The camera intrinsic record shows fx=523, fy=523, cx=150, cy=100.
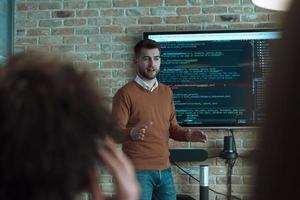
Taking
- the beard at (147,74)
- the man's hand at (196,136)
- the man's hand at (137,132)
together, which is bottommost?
the man's hand at (196,136)

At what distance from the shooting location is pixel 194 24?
13.3ft

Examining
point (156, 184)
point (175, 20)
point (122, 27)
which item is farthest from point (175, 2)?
point (156, 184)

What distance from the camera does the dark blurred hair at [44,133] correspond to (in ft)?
1.75

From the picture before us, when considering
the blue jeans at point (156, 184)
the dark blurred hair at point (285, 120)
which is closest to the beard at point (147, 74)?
the blue jeans at point (156, 184)

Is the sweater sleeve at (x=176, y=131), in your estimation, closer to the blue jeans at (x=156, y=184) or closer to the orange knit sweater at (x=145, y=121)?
the orange knit sweater at (x=145, y=121)

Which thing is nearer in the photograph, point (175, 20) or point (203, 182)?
point (203, 182)

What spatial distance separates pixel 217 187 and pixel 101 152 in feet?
11.6

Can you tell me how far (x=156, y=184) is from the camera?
10.7ft

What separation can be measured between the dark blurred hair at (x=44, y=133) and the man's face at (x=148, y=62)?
283 centimetres

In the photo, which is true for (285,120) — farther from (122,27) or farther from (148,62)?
(122,27)

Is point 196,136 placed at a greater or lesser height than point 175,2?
lesser

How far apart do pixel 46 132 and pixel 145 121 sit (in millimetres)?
2686

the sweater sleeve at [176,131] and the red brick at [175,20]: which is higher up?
the red brick at [175,20]

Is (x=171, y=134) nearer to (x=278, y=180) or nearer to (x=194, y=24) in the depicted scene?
(x=194, y=24)
